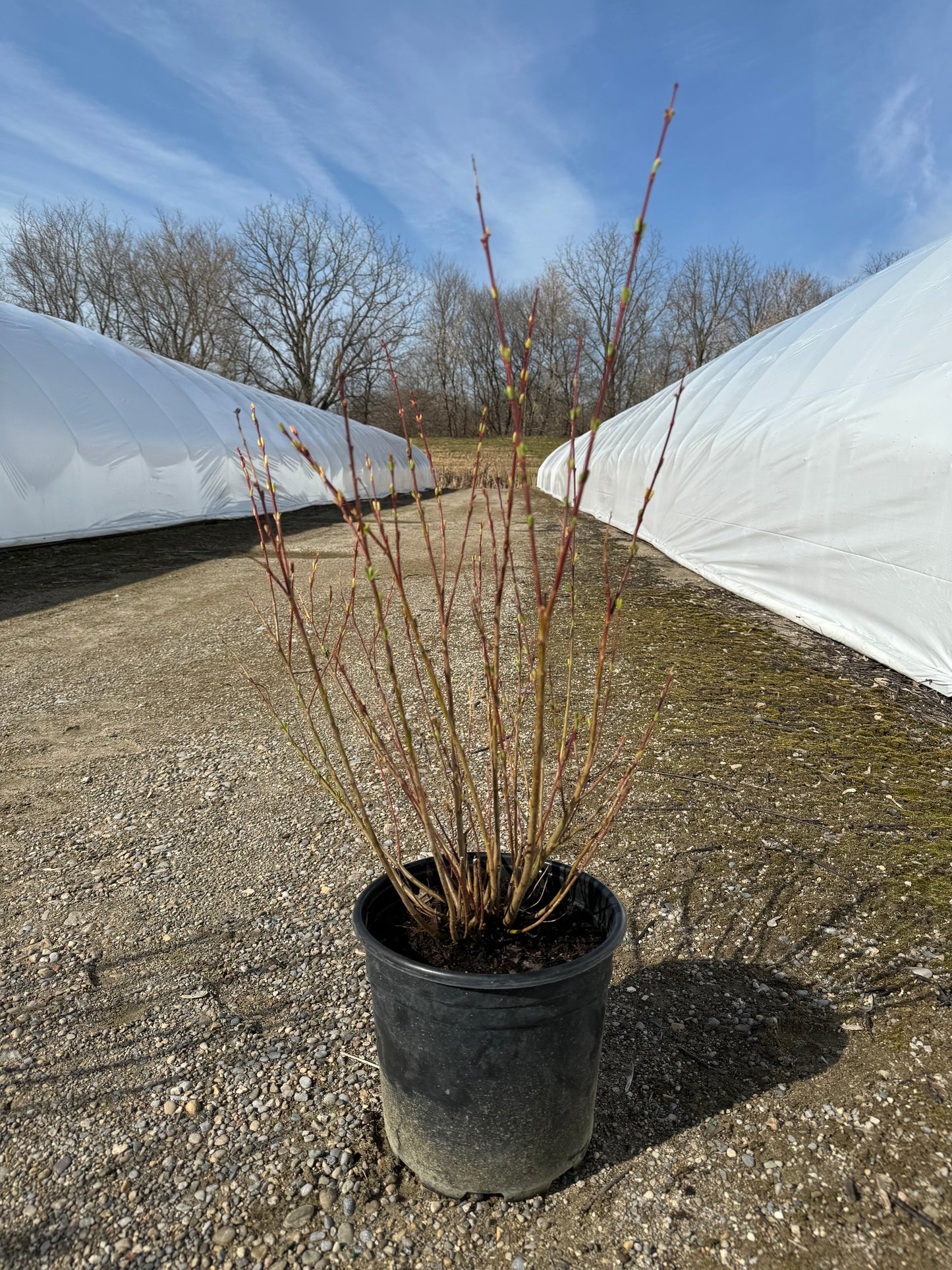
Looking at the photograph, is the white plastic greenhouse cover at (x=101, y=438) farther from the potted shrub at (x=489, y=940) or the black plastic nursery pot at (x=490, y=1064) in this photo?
the black plastic nursery pot at (x=490, y=1064)

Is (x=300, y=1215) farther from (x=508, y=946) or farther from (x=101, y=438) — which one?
(x=101, y=438)

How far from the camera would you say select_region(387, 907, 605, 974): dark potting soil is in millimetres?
1616

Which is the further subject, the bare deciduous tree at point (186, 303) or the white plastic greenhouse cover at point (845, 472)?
the bare deciduous tree at point (186, 303)

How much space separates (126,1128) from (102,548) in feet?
30.4

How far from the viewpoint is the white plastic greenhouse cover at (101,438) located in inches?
368

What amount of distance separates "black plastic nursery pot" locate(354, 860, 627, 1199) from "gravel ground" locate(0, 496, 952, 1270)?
10 cm

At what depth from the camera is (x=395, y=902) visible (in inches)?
71.2

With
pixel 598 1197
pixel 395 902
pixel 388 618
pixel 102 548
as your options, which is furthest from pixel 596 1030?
pixel 102 548

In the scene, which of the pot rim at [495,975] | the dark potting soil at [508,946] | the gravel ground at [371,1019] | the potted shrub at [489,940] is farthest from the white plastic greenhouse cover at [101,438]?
the pot rim at [495,975]

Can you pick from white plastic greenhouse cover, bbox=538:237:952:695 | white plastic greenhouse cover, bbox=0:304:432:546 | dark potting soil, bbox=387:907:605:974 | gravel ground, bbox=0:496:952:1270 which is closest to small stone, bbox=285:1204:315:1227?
gravel ground, bbox=0:496:952:1270

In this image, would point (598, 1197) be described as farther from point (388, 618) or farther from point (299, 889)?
point (388, 618)

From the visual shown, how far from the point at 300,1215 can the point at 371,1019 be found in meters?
0.59

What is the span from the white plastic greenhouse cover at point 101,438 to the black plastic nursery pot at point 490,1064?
7122mm

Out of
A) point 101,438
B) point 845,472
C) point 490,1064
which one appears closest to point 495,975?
point 490,1064
